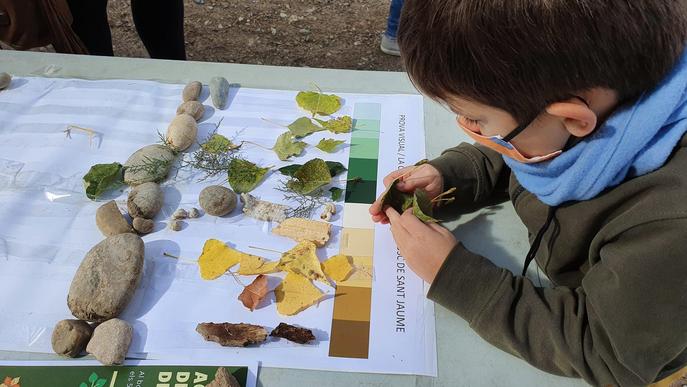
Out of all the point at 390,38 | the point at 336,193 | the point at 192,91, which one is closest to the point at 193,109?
the point at 192,91

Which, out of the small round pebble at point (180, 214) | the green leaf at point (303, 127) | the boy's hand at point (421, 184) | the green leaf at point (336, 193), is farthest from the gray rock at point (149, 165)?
the boy's hand at point (421, 184)

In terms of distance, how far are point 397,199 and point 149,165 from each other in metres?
0.65

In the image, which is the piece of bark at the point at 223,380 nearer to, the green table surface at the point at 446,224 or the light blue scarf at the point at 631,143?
the green table surface at the point at 446,224

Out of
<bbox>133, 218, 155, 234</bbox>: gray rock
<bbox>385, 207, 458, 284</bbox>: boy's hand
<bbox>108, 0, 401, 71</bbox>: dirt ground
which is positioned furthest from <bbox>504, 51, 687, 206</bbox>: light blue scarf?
<bbox>108, 0, 401, 71</bbox>: dirt ground

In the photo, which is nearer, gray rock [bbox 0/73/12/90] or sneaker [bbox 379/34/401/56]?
gray rock [bbox 0/73/12/90]

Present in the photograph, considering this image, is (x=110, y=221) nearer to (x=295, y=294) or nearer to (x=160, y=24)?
(x=295, y=294)

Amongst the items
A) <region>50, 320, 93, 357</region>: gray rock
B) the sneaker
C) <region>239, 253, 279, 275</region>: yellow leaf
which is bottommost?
the sneaker

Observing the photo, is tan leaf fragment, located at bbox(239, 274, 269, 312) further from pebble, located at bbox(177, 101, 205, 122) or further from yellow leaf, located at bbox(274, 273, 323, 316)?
pebble, located at bbox(177, 101, 205, 122)

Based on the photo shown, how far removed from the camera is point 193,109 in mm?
1537

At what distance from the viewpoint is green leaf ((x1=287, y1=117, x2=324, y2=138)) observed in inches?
59.6

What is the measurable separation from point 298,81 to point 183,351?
959mm

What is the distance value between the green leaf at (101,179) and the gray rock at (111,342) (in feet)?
1.39

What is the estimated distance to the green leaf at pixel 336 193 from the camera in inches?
52.9

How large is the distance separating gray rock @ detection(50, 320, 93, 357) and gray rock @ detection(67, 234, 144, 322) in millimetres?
41
